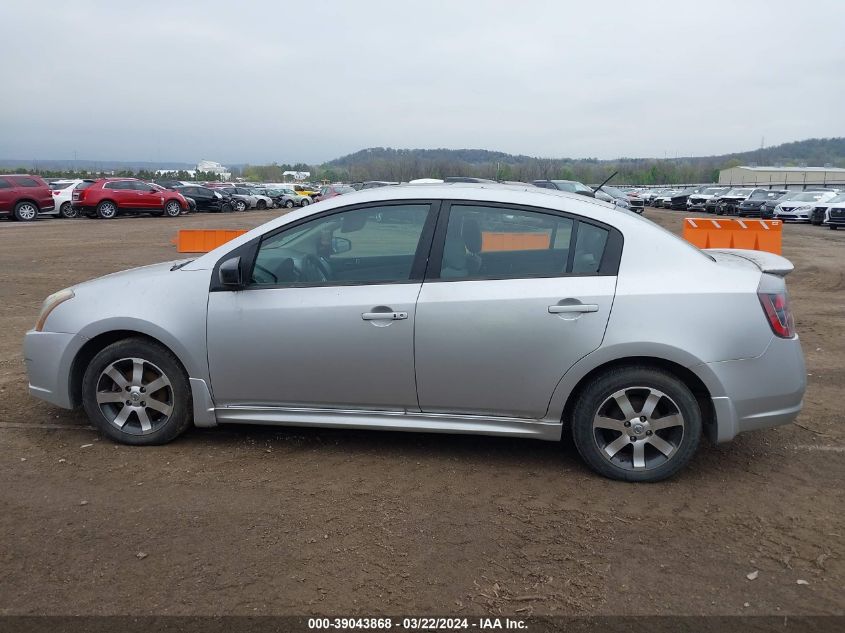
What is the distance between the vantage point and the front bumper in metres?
4.71

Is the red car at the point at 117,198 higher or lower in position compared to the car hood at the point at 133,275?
lower

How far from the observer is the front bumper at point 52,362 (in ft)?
15.5

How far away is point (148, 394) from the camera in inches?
184

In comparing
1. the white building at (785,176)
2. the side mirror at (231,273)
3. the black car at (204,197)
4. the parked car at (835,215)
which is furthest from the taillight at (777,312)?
the white building at (785,176)

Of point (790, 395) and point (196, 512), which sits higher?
point (790, 395)

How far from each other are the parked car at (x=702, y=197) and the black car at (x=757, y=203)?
6.33m

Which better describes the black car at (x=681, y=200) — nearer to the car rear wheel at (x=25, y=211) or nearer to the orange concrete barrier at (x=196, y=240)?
the car rear wheel at (x=25, y=211)

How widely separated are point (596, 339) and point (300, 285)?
179 centimetres

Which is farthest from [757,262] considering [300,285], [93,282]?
[93,282]

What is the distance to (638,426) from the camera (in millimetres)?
4176

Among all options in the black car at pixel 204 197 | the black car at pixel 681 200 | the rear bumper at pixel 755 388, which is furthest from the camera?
the black car at pixel 681 200

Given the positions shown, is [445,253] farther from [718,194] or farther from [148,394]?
[718,194]

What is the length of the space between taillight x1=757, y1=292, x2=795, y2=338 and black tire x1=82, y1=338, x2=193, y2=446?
3473 mm

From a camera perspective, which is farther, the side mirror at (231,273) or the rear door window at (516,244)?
the side mirror at (231,273)
